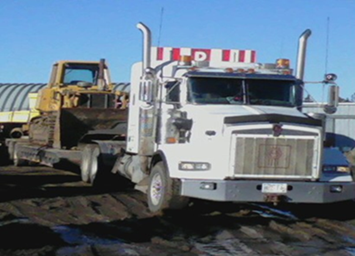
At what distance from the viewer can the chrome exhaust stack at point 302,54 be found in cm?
1434

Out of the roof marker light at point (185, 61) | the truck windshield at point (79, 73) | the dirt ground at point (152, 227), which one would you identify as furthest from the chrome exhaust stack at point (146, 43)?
the truck windshield at point (79, 73)

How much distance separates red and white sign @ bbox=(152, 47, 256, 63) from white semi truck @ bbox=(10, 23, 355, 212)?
19 mm

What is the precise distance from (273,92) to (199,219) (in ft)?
8.63

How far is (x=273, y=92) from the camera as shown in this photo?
43.6ft

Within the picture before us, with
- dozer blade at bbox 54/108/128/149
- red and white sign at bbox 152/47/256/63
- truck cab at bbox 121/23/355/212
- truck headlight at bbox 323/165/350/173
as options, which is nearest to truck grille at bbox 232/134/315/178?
truck cab at bbox 121/23/355/212

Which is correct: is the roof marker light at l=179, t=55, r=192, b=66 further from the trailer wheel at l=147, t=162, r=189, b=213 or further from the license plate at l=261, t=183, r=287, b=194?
the license plate at l=261, t=183, r=287, b=194

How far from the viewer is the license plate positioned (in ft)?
38.0

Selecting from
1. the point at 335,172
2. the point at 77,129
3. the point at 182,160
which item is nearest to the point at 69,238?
the point at 182,160

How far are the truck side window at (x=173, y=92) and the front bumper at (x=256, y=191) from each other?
206 centimetres

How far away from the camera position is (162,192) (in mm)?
12312

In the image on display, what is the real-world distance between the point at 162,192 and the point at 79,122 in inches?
291

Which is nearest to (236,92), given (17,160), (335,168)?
(335,168)

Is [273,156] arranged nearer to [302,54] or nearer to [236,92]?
[236,92]

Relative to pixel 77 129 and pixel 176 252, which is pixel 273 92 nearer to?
pixel 176 252
